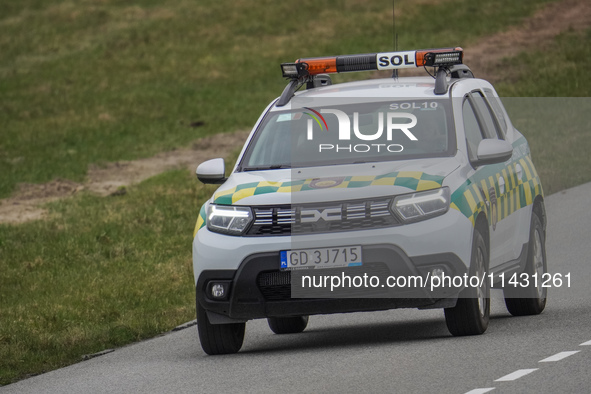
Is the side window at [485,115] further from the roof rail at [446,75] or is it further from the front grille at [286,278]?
the front grille at [286,278]

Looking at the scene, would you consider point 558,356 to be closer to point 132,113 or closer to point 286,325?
point 286,325

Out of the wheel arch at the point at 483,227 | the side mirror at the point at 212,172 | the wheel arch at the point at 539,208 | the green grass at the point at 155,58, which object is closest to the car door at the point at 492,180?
the wheel arch at the point at 483,227

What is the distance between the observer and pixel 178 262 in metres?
17.0

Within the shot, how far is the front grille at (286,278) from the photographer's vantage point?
30.4ft

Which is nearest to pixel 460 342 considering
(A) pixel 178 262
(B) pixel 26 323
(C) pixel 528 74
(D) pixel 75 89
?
(B) pixel 26 323

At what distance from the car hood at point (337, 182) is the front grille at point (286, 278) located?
0.48m

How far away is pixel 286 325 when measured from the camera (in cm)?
1148

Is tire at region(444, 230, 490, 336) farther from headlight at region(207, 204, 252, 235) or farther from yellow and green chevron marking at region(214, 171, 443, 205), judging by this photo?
headlight at region(207, 204, 252, 235)

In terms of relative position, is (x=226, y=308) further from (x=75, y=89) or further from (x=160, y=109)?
(x=75, y=89)

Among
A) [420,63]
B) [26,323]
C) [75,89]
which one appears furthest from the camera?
[75,89]

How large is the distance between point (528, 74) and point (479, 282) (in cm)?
2880

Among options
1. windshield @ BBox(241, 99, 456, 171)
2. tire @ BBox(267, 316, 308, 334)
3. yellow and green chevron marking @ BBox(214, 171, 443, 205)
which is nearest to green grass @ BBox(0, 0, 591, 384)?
tire @ BBox(267, 316, 308, 334)

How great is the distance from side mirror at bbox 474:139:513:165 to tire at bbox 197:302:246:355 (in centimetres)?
219

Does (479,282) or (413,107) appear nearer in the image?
(479,282)
